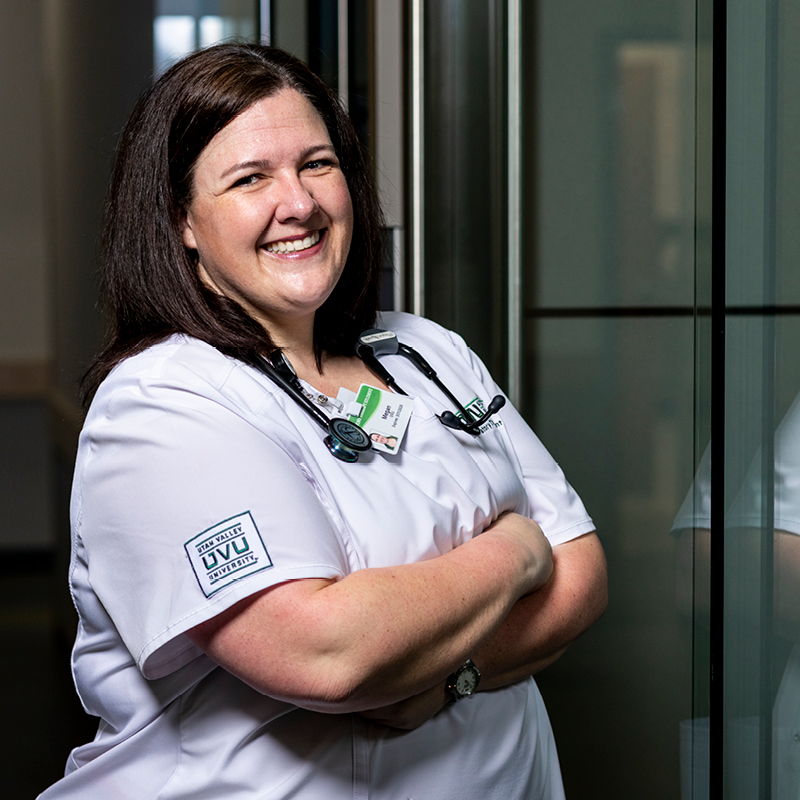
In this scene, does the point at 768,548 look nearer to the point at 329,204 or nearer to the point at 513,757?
the point at 513,757

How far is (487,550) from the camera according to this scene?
1.08 m

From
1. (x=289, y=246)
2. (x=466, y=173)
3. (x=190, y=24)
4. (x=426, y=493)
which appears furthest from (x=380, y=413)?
(x=190, y=24)

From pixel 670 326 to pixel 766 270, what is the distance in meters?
0.43

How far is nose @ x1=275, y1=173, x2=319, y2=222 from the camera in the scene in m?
1.18

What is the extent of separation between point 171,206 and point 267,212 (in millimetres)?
129

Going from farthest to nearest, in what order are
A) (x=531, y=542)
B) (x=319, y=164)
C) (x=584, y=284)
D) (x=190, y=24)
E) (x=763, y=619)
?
(x=190, y=24) → (x=584, y=284) → (x=319, y=164) → (x=531, y=542) → (x=763, y=619)

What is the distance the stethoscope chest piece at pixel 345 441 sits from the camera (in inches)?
43.5

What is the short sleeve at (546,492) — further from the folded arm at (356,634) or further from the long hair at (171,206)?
the long hair at (171,206)

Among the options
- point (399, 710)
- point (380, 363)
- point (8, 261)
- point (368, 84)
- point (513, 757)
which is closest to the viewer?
point (399, 710)

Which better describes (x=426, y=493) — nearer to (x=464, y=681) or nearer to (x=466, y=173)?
(x=464, y=681)

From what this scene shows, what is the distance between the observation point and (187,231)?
124 centimetres

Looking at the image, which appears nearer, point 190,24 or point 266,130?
point 266,130

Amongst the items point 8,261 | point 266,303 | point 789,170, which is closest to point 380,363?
point 266,303

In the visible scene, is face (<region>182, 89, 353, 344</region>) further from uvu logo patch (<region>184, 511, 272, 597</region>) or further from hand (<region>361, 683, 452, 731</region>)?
hand (<region>361, 683, 452, 731</region>)
